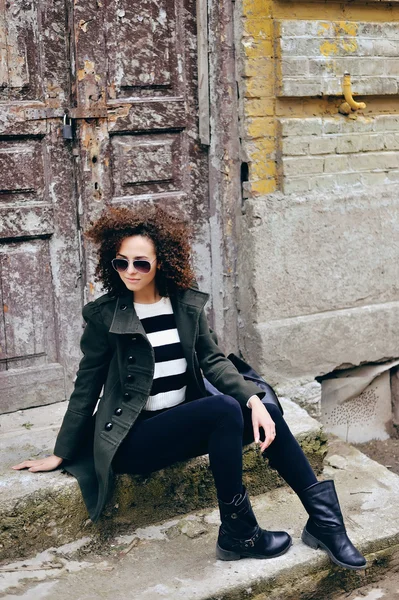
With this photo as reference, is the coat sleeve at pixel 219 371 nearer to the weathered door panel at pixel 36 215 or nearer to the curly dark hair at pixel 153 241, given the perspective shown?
the curly dark hair at pixel 153 241

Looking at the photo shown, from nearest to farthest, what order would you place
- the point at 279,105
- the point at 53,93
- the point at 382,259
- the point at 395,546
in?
the point at 395,546 < the point at 53,93 < the point at 279,105 < the point at 382,259

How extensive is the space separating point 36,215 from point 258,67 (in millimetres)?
1264

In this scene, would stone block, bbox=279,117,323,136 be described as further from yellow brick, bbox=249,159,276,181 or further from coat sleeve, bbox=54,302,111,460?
coat sleeve, bbox=54,302,111,460

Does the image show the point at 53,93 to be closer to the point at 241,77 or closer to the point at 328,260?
the point at 241,77

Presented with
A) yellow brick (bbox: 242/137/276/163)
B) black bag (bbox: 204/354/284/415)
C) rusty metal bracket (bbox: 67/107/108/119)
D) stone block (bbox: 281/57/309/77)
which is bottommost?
black bag (bbox: 204/354/284/415)

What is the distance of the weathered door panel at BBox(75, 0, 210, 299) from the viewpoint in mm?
3889

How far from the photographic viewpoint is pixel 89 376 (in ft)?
10.5

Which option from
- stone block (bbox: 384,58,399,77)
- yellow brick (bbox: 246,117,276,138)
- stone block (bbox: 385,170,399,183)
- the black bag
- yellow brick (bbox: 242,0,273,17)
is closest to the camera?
the black bag

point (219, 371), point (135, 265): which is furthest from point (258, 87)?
point (219, 371)

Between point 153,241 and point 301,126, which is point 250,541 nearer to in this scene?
point 153,241

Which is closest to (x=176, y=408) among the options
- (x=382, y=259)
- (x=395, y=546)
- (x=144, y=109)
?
(x=395, y=546)

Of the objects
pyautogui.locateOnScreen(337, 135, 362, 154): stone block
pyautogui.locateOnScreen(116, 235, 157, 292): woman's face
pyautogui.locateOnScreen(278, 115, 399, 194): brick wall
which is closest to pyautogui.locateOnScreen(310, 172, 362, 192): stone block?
pyautogui.locateOnScreen(278, 115, 399, 194): brick wall

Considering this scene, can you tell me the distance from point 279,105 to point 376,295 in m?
1.16

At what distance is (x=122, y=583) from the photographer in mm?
3061
